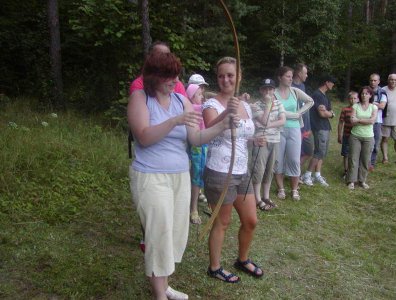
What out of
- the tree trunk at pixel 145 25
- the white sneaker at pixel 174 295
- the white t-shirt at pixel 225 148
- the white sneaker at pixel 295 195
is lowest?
the white sneaker at pixel 295 195

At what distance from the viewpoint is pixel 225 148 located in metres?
3.25

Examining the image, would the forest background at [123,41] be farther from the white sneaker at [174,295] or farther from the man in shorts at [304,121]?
the white sneaker at [174,295]

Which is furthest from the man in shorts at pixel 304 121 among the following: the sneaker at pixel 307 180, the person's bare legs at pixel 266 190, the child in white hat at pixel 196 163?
the child in white hat at pixel 196 163

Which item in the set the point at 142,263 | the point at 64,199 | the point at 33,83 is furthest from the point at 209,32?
the point at 142,263

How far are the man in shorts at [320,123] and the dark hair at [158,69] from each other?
15.0 feet

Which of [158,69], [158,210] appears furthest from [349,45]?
[158,210]

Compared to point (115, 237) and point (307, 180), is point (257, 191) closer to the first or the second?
point (307, 180)

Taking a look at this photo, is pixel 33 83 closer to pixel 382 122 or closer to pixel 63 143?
pixel 63 143

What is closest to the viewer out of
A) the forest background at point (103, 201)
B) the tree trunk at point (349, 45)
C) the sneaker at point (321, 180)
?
the forest background at point (103, 201)

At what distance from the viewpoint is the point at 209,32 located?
38.4ft

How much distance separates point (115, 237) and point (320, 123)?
13.3 ft

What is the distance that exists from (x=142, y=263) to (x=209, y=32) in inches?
359

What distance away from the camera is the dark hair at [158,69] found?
254 centimetres

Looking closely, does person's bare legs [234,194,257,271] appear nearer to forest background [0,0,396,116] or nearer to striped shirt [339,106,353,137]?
forest background [0,0,396,116]
